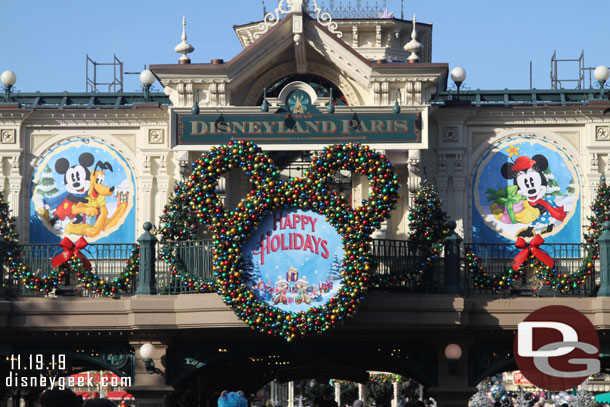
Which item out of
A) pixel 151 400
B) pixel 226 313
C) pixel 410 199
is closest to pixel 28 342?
pixel 151 400

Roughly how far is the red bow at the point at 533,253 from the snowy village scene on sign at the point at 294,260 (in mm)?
4894

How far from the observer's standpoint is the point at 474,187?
1257 inches

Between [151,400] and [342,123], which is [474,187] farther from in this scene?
[151,400]

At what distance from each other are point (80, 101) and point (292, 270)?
9888 millimetres

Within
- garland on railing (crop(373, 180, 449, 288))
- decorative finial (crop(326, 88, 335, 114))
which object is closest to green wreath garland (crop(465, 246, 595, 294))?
garland on railing (crop(373, 180, 449, 288))

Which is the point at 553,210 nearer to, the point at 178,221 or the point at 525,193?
the point at 525,193

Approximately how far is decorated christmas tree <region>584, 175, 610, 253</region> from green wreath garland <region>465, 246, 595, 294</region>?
108cm

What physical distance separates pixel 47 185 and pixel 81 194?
979 millimetres

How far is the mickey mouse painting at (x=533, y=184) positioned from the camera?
31516mm

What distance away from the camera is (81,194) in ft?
105

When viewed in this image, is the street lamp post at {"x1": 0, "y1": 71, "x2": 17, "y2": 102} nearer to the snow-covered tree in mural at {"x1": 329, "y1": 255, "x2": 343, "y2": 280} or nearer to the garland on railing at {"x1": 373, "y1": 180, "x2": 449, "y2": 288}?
the snow-covered tree in mural at {"x1": 329, "y1": 255, "x2": 343, "y2": 280}

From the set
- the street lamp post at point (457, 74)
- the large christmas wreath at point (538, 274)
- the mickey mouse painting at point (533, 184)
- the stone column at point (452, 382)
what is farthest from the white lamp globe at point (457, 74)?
the stone column at point (452, 382)

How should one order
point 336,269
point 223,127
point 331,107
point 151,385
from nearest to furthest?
point 336,269 → point 151,385 → point 331,107 → point 223,127

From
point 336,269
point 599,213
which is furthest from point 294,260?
point 599,213
